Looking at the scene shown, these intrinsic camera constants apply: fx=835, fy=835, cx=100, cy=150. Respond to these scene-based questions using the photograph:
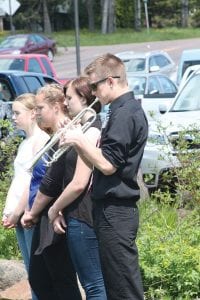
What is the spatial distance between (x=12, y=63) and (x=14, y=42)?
16217 millimetres

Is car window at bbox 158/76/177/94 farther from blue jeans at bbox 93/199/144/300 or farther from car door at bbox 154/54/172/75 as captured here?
blue jeans at bbox 93/199/144/300

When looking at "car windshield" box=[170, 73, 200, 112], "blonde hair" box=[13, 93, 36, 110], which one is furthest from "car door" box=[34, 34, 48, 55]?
"blonde hair" box=[13, 93, 36, 110]

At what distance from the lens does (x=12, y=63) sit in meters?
19.7

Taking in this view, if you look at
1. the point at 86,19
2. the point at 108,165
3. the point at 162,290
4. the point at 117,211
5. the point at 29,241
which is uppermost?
the point at 108,165

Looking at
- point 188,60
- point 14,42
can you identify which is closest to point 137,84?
point 188,60

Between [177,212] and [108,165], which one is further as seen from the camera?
[177,212]

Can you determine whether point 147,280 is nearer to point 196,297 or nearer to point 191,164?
point 196,297

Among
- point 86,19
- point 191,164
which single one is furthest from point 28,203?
point 86,19

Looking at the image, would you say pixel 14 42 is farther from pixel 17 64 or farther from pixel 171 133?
pixel 171 133

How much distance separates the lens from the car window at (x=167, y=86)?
21250 mm

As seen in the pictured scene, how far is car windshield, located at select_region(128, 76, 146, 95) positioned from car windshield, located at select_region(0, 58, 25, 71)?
259 cm

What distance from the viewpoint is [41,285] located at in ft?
17.5

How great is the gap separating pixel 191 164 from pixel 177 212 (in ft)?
1.41

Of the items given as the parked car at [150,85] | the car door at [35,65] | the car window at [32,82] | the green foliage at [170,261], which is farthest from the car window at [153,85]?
the green foliage at [170,261]
